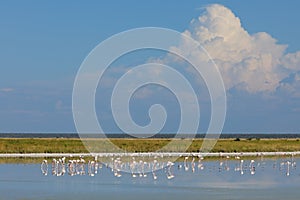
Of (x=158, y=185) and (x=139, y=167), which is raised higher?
(x=139, y=167)

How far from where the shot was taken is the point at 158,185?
117 ft

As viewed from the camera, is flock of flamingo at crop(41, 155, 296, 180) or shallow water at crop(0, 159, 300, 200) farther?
flock of flamingo at crop(41, 155, 296, 180)

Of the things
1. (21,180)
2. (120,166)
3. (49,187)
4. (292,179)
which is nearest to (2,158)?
(120,166)

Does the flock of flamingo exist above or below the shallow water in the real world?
above

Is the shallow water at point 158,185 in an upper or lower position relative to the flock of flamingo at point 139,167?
lower

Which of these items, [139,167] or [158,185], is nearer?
[158,185]

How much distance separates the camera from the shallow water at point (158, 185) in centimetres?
3148

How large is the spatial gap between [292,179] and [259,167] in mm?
8487

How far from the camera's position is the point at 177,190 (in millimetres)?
33219

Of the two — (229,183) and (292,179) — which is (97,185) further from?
(292,179)

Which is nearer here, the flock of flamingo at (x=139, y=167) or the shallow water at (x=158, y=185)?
the shallow water at (x=158, y=185)

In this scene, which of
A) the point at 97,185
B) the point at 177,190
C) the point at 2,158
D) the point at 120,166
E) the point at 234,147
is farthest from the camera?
the point at 234,147

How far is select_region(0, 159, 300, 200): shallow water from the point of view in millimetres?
31484

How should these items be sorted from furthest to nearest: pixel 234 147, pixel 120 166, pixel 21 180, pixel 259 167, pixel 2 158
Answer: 1. pixel 234 147
2. pixel 2 158
3. pixel 259 167
4. pixel 120 166
5. pixel 21 180
